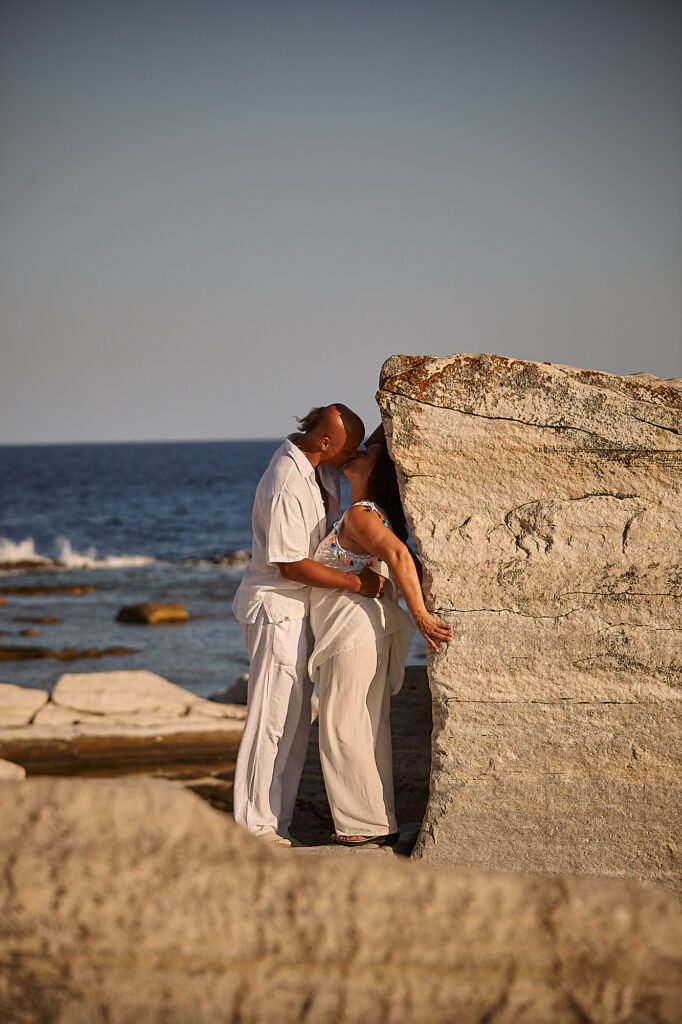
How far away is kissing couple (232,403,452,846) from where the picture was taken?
15.1 feet

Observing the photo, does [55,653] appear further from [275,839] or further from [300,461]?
[300,461]

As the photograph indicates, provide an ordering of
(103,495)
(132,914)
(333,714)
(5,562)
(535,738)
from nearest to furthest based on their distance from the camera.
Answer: (132,914), (535,738), (333,714), (5,562), (103,495)

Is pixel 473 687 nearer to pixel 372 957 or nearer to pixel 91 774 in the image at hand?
pixel 372 957

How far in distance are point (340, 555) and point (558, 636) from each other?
Answer: 105 cm

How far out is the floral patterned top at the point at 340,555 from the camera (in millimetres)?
4617

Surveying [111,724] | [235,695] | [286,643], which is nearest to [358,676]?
[286,643]

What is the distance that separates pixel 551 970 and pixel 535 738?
2.11m

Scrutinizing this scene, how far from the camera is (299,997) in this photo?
2219mm

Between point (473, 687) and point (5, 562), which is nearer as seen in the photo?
point (473, 687)

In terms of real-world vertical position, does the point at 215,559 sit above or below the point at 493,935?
below

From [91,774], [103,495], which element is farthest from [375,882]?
[103,495]

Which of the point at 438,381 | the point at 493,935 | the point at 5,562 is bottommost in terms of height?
the point at 5,562

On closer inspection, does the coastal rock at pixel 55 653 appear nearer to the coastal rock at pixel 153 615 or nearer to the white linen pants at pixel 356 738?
the coastal rock at pixel 153 615

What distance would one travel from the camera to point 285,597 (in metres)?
→ 4.82
